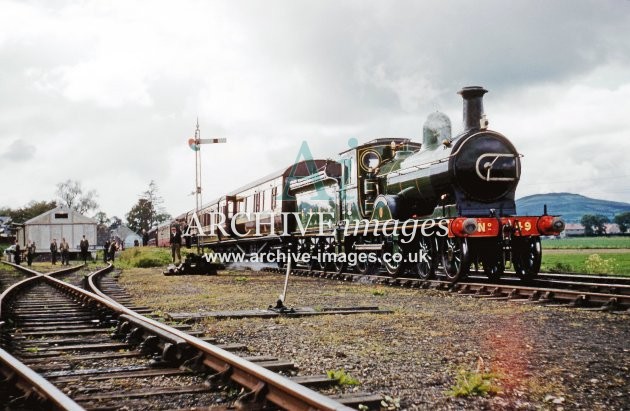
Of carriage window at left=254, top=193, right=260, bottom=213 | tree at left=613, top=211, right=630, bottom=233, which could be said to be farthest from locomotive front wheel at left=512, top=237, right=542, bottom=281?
tree at left=613, top=211, right=630, bottom=233

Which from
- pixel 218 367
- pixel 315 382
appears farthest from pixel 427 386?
pixel 218 367

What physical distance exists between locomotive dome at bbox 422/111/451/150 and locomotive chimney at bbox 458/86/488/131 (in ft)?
3.32

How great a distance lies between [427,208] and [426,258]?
1271 millimetres

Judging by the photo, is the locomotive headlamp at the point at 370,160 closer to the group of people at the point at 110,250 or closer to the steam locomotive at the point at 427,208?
the steam locomotive at the point at 427,208

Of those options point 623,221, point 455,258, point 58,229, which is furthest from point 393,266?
point 623,221

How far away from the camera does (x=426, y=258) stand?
12500 mm

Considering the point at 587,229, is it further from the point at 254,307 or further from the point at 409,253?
the point at 254,307

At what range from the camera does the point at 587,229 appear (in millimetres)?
89312

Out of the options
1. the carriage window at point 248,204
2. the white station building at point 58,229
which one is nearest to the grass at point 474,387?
the carriage window at point 248,204

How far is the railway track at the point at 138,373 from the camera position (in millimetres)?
3500

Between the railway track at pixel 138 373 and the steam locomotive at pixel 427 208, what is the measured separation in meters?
6.65

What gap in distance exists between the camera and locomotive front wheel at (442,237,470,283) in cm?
1099

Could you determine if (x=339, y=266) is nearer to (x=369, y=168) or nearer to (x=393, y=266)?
(x=393, y=266)

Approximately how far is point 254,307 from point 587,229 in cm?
9042
